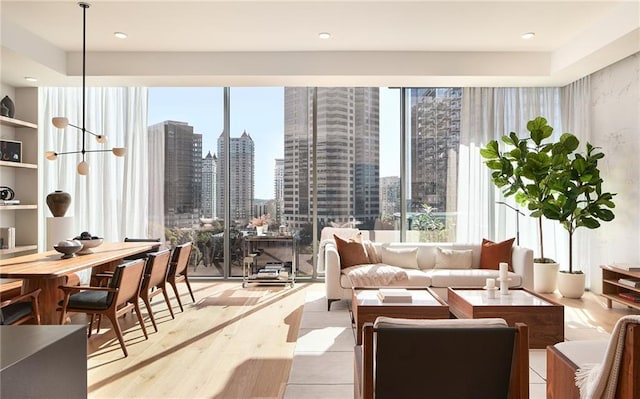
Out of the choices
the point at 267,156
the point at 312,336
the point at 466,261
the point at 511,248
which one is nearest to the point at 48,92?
the point at 267,156

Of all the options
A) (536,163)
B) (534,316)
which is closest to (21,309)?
(534,316)

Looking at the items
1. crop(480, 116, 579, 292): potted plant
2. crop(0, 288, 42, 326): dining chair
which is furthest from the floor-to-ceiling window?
crop(0, 288, 42, 326): dining chair

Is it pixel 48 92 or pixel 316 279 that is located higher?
pixel 48 92

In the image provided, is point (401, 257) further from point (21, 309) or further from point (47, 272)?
point (21, 309)

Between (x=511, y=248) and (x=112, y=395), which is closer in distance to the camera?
(x=112, y=395)

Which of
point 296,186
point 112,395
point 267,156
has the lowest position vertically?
point 112,395

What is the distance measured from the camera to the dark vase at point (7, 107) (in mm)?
5086

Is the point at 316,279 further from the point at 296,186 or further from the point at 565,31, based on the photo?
the point at 565,31

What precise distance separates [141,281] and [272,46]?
2.83m

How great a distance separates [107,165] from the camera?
6105 millimetres

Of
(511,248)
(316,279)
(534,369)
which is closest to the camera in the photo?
(534,369)

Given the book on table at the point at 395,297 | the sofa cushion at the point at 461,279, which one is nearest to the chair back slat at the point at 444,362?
the book on table at the point at 395,297

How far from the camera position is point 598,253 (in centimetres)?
536

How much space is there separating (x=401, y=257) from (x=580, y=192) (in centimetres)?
204
